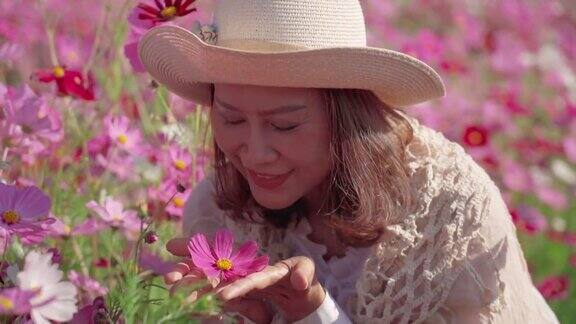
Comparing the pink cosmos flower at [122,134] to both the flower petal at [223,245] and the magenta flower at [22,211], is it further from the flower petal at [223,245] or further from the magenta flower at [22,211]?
the flower petal at [223,245]

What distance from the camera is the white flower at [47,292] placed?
1219 millimetres

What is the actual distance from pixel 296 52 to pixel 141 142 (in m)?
0.72

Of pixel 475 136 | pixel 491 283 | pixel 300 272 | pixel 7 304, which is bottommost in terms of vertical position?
pixel 475 136

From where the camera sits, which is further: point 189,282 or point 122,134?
point 122,134

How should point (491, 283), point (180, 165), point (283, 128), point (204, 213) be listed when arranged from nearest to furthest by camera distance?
point (283, 128) < point (491, 283) < point (204, 213) < point (180, 165)

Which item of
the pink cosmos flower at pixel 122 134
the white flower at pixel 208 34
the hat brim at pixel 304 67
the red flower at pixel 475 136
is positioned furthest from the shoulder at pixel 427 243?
the red flower at pixel 475 136

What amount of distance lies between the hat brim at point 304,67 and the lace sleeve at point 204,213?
0.87 ft

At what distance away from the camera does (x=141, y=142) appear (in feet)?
7.24

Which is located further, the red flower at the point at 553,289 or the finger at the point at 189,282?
the red flower at the point at 553,289

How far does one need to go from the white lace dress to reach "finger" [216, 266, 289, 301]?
273mm

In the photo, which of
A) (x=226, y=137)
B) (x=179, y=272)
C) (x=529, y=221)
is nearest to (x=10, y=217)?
(x=179, y=272)

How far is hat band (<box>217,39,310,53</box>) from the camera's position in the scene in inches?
62.9

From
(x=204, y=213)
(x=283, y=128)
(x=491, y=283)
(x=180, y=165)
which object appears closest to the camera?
(x=283, y=128)

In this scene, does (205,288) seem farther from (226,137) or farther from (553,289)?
(553,289)
